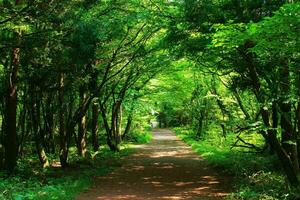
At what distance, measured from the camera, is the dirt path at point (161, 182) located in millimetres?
10547

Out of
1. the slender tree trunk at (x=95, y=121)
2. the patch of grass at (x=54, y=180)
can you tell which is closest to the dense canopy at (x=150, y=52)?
the slender tree trunk at (x=95, y=121)

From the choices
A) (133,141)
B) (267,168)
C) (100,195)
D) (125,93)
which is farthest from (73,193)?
(133,141)

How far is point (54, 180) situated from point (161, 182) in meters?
3.51

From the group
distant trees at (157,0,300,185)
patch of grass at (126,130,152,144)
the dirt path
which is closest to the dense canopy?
distant trees at (157,0,300,185)

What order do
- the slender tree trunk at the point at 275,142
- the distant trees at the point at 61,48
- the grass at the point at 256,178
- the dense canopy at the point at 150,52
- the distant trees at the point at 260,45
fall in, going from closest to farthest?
the distant trees at the point at 260,45, the dense canopy at the point at 150,52, the grass at the point at 256,178, the slender tree trunk at the point at 275,142, the distant trees at the point at 61,48

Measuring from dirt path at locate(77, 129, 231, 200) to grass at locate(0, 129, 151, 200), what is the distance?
0.44 m

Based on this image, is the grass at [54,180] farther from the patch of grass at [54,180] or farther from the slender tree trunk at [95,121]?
the slender tree trunk at [95,121]

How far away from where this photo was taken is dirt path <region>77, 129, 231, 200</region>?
34.6 ft

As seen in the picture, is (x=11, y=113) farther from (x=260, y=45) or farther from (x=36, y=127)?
(x=260, y=45)

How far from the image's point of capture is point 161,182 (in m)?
12.8

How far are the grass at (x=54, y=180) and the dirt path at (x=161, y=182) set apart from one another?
438mm

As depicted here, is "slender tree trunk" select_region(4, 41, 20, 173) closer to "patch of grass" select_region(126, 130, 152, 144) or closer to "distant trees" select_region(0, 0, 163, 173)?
"distant trees" select_region(0, 0, 163, 173)

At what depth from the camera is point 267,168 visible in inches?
509

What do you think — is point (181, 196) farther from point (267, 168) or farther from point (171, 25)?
point (171, 25)
